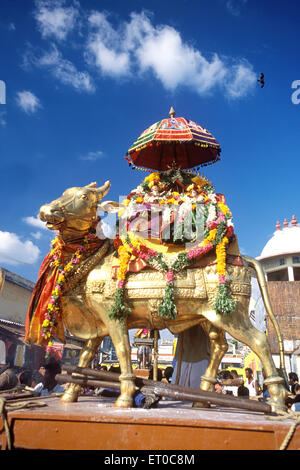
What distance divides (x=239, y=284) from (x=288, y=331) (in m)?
16.6

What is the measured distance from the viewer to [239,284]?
4871mm

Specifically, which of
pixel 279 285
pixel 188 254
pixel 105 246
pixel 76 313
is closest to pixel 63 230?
pixel 105 246

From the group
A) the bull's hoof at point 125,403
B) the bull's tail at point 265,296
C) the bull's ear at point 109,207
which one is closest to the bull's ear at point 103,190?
the bull's ear at point 109,207

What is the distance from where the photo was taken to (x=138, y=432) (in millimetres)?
3484

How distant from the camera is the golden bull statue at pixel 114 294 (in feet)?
A: 15.5

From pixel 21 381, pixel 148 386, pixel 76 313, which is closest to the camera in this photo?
pixel 148 386

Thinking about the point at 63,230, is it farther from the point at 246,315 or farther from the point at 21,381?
the point at 21,381

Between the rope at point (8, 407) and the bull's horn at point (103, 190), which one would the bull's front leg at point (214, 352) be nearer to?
the rope at point (8, 407)

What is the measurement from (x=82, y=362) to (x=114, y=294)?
3.86ft

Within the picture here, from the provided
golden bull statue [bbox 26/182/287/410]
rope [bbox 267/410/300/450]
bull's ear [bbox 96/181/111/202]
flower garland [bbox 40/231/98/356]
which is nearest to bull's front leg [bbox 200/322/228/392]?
golden bull statue [bbox 26/182/287/410]

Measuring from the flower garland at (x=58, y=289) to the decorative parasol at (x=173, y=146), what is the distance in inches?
86.7

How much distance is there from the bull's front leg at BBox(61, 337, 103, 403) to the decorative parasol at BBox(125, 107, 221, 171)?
3441 mm

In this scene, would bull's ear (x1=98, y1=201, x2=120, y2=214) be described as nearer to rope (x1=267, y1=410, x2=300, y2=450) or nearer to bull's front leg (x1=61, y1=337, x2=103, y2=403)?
bull's front leg (x1=61, y1=337, x2=103, y2=403)

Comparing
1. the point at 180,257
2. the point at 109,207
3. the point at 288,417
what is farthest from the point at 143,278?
the point at 288,417
